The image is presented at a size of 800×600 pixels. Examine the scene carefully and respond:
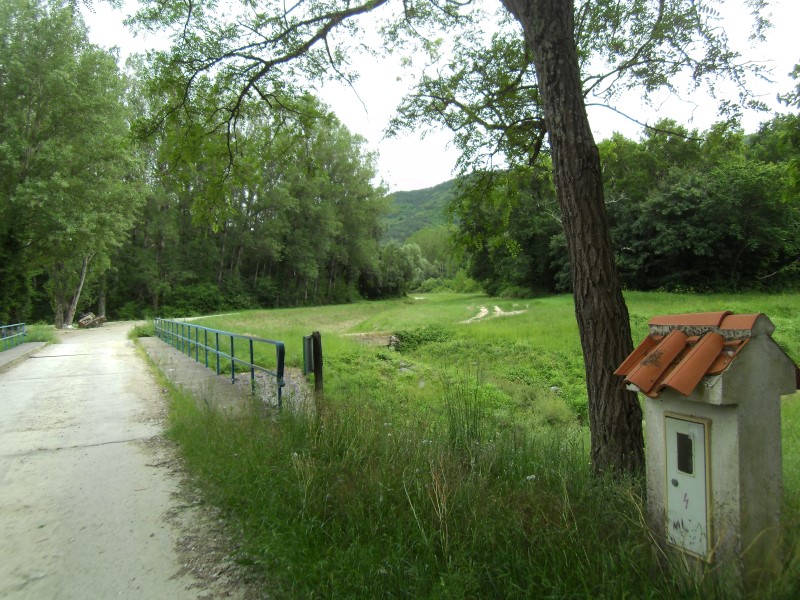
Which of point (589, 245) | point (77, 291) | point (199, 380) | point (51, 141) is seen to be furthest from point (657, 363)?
point (77, 291)

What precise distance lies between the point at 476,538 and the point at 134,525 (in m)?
2.86

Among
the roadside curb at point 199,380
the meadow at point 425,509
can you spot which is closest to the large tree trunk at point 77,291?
the roadside curb at point 199,380

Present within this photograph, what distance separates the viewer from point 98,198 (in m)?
28.3

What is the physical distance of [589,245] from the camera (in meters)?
3.68

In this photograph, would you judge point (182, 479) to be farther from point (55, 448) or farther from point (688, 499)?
point (688, 499)

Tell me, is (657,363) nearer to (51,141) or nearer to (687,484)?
(687,484)

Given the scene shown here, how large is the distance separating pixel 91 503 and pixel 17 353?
571 inches

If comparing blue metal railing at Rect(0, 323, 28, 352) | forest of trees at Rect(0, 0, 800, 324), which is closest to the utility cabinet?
forest of trees at Rect(0, 0, 800, 324)

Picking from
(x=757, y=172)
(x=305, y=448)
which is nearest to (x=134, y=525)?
(x=305, y=448)

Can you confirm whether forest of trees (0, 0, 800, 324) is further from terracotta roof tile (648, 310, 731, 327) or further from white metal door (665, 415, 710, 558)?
white metal door (665, 415, 710, 558)

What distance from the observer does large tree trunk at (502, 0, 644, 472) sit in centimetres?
359

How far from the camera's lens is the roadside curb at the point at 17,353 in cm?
1355

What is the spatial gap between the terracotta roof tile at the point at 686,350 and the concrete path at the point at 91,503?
8.70 feet

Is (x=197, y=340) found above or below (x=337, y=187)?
below
